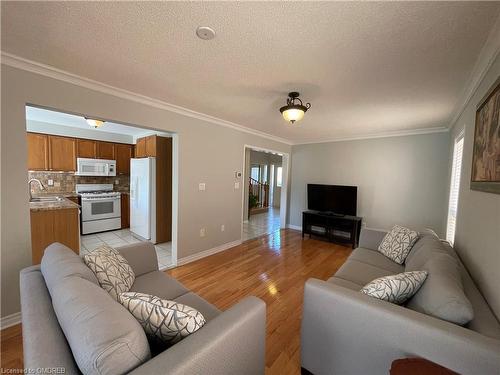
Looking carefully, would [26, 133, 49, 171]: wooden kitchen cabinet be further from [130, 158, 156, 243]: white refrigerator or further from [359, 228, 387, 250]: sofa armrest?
[359, 228, 387, 250]: sofa armrest

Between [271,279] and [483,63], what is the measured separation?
2.97 meters

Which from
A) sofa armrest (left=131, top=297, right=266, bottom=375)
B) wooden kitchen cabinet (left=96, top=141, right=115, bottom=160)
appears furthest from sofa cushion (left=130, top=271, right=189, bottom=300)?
wooden kitchen cabinet (left=96, top=141, right=115, bottom=160)

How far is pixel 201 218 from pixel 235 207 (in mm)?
840

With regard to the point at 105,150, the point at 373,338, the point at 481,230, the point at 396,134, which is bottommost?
the point at 373,338

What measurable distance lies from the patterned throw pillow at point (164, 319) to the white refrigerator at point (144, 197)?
3319 millimetres

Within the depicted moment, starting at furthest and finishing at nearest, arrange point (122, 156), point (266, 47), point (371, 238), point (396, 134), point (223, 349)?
1. point (122, 156)
2. point (396, 134)
3. point (371, 238)
4. point (266, 47)
5. point (223, 349)

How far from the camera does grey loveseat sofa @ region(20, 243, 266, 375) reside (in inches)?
28.1

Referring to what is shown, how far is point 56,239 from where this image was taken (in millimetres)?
2693

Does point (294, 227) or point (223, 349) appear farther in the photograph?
point (294, 227)

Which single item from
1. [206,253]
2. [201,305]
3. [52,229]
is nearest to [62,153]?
[52,229]

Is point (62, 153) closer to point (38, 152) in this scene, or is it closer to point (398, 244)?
point (38, 152)

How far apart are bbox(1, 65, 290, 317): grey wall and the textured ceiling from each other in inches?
10.3

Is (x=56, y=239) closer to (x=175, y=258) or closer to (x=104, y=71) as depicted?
(x=175, y=258)

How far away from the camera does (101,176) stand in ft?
16.9
